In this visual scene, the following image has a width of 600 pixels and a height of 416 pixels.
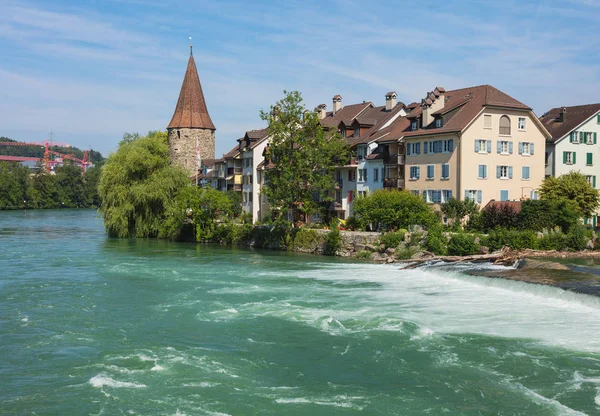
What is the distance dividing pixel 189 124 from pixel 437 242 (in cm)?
5456

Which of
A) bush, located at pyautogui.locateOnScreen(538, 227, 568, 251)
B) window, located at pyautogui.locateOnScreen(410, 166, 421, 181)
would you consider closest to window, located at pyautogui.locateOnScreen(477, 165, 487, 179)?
window, located at pyautogui.locateOnScreen(410, 166, 421, 181)

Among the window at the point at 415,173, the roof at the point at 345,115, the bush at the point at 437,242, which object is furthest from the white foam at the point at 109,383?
the roof at the point at 345,115

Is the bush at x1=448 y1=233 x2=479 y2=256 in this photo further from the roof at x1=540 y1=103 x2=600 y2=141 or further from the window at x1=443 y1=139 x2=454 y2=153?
the roof at x1=540 y1=103 x2=600 y2=141

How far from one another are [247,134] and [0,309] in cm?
4835

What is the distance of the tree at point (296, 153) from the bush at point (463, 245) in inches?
503

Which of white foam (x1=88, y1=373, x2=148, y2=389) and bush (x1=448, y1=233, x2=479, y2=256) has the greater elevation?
bush (x1=448, y1=233, x2=479, y2=256)

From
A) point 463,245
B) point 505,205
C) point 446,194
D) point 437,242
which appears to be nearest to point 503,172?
point 446,194

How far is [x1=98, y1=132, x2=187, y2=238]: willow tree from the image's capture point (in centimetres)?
6325

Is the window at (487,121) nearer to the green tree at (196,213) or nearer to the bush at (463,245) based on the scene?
the bush at (463,245)

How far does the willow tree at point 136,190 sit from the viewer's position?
63.2m

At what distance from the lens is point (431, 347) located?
21.4m

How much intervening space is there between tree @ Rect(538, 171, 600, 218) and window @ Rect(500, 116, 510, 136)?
15.6 feet

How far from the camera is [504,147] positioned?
51.9 metres

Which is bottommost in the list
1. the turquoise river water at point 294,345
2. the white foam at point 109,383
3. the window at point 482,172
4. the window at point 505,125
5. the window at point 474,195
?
the white foam at point 109,383
